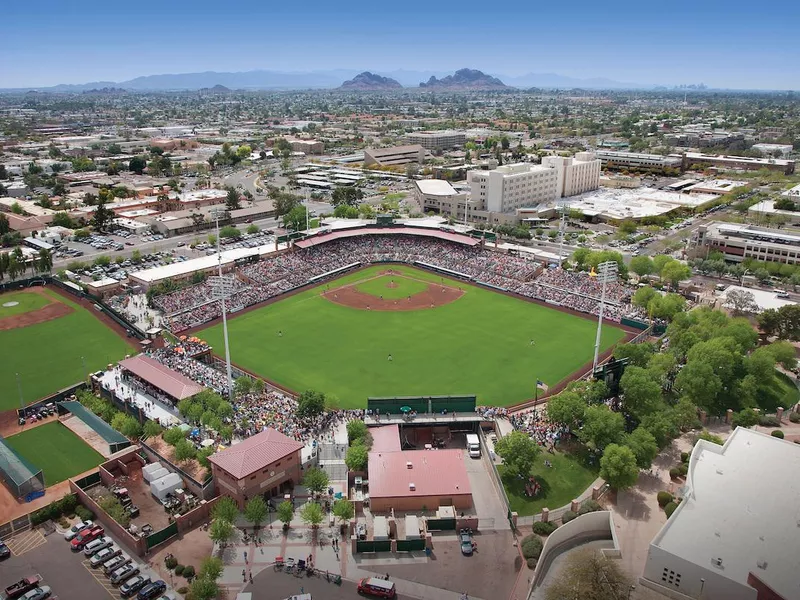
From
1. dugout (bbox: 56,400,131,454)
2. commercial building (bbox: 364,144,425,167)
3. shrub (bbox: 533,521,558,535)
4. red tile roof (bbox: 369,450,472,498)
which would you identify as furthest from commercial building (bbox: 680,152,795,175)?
dugout (bbox: 56,400,131,454)

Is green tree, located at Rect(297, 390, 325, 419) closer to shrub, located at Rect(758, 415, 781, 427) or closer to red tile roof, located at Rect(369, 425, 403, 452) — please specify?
red tile roof, located at Rect(369, 425, 403, 452)

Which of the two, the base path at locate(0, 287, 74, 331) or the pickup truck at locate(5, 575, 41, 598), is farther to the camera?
the base path at locate(0, 287, 74, 331)

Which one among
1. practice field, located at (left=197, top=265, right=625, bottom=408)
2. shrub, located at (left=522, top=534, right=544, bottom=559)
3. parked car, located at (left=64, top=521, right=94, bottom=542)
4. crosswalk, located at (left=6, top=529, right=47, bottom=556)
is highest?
practice field, located at (left=197, top=265, right=625, bottom=408)

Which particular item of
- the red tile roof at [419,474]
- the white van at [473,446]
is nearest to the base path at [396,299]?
the white van at [473,446]

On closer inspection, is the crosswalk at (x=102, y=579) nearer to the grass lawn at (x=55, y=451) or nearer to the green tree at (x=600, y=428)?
the grass lawn at (x=55, y=451)

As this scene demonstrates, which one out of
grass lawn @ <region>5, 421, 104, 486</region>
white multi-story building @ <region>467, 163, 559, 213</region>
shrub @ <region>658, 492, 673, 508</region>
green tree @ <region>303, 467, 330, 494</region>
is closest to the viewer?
shrub @ <region>658, 492, 673, 508</region>

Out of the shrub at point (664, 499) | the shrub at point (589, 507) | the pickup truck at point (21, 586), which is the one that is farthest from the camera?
the shrub at point (664, 499)

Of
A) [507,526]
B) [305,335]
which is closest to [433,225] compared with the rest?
[305,335]

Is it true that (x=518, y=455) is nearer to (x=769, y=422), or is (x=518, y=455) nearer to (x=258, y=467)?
(x=258, y=467)
